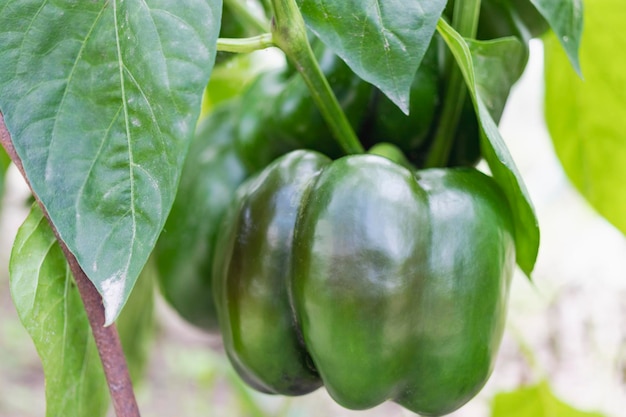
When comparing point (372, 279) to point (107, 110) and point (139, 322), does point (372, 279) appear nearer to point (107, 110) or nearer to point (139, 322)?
point (107, 110)

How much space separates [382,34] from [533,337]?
1777mm

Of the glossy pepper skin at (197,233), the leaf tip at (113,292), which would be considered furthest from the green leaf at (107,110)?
the glossy pepper skin at (197,233)

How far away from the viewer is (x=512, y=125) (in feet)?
8.55

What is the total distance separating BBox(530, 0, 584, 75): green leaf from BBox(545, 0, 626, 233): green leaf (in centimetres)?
19

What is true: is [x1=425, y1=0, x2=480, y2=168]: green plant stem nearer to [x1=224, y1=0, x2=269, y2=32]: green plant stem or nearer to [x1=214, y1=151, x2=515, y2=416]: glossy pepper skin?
[x1=214, y1=151, x2=515, y2=416]: glossy pepper skin

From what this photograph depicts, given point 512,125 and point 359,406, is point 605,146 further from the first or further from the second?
point 512,125

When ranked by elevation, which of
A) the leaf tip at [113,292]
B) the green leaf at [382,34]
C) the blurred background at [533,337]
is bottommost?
the blurred background at [533,337]

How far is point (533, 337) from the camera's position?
6.99 ft

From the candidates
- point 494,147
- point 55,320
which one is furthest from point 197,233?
point 494,147

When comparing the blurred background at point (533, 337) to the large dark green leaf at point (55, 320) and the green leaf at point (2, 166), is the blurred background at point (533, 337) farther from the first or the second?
the large dark green leaf at point (55, 320)

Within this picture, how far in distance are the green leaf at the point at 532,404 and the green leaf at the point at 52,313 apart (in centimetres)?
47

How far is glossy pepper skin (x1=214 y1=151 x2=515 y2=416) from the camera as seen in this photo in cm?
57

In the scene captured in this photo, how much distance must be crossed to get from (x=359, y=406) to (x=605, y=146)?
1.27ft

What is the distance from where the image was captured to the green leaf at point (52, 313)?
53 cm
